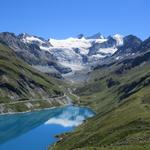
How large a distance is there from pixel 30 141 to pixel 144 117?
63061mm

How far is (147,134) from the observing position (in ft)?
372

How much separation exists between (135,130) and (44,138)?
75.0m

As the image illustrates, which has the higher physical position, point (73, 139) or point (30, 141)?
point (30, 141)

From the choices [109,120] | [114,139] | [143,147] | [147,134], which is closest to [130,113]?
[109,120]

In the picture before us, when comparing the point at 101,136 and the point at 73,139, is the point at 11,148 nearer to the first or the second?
the point at 73,139

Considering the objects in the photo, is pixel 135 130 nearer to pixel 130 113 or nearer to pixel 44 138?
pixel 130 113

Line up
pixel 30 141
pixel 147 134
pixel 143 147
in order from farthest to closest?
pixel 30 141 < pixel 147 134 < pixel 143 147

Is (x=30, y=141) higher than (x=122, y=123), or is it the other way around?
(x=30, y=141)

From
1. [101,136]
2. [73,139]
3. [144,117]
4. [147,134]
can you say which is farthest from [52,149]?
[147,134]

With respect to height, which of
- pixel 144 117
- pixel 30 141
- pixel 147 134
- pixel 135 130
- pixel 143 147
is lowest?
pixel 143 147

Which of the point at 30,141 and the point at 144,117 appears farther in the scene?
the point at 30,141

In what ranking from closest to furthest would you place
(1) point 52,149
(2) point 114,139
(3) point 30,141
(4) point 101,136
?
(2) point 114,139 < (4) point 101,136 < (1) point 52,149 < (3) point 30,141

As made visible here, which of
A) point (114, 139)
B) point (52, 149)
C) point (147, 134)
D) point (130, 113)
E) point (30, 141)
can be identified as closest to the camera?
point (147, 134)

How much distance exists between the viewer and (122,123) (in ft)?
508
